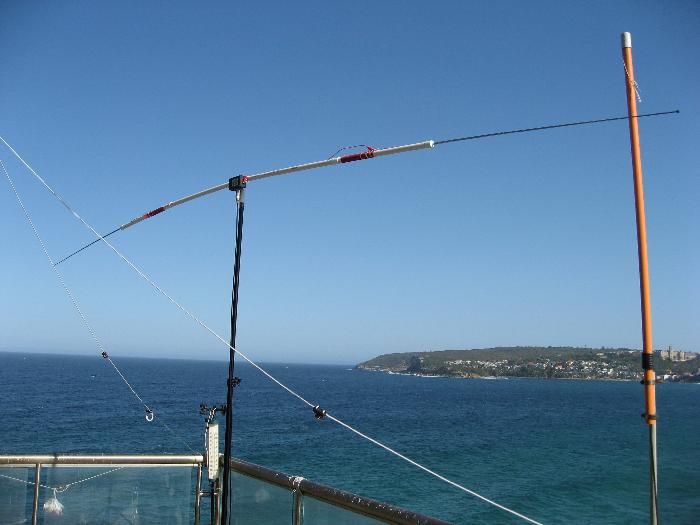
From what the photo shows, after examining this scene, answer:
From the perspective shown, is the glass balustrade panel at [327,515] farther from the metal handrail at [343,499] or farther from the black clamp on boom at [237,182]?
the black clamp on boom at [237,182]

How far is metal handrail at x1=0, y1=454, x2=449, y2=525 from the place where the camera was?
10.5 feet

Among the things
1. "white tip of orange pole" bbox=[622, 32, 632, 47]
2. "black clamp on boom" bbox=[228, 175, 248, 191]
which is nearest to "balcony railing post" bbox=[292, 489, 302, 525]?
"black clamp on boom" bbox=[228, 175, 248, 191]

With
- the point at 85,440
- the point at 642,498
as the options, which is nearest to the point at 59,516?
the point at 642,498

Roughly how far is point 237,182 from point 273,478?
99.6 inches

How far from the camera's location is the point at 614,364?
652 ft

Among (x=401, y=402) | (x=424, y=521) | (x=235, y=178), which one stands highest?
(x=235, y=178)

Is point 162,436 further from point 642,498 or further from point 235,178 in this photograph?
point 235,178

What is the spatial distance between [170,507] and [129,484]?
0.42 metres

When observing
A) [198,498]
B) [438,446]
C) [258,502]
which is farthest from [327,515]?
[438,446]

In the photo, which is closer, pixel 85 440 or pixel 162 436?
pixel 85 440

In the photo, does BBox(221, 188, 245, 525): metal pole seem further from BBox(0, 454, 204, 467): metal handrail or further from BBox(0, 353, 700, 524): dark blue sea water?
BBox(0, 353, 700, 524): dark blue sea water

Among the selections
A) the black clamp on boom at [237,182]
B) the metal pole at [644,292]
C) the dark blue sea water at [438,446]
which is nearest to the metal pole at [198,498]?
the dark blue sea water at [438,446]

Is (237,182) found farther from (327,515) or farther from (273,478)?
(327,515)

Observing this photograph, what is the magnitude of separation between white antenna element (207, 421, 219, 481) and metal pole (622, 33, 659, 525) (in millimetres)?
3284
